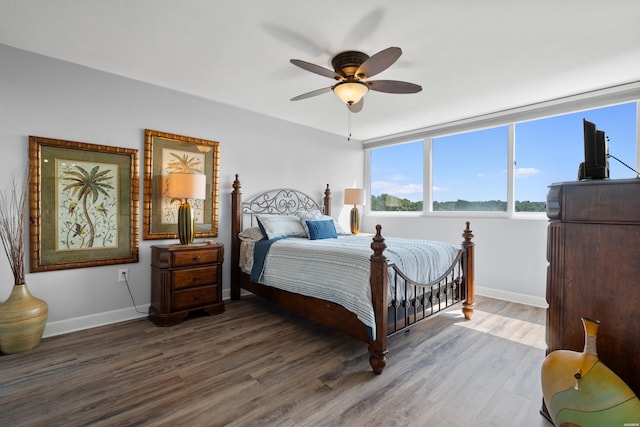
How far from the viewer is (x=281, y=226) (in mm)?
3654

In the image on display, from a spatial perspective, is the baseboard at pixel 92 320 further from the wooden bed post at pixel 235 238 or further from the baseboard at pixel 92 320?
the wooden bed post at pixel 235 238

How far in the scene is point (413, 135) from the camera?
488 centimetres

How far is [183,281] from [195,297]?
21cm

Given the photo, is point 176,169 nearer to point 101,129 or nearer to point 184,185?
point 184,185

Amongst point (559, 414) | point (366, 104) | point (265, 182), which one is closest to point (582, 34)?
point (366, 104)

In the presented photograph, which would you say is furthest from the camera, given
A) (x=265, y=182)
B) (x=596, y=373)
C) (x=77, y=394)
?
(x=265, y=182)

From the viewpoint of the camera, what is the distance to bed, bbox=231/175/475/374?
2.13m

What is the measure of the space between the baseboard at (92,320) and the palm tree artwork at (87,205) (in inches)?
26.0

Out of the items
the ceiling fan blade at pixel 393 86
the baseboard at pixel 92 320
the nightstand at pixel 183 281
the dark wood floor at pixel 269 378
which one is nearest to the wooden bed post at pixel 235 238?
the nightstand at pixel 183 281

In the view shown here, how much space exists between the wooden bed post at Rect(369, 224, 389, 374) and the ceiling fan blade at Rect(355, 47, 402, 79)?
4.03 ft

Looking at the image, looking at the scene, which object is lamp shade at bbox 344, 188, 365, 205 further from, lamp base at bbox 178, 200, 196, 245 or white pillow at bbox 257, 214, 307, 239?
lamp base at bbox 178, 200, 196, 245

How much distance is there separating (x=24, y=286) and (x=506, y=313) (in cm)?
455

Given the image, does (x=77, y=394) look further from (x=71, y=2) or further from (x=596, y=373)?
(x=596, y=373)

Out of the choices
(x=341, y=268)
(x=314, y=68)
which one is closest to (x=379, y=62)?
(x=314, y=68)
